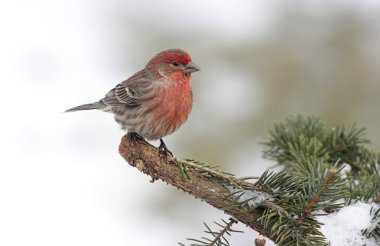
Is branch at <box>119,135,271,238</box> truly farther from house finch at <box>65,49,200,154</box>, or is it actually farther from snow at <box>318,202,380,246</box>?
house finch at <box>65,49,200,154</box>

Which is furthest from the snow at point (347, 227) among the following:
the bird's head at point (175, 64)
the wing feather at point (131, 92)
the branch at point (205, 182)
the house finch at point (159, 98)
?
the wing feather at point (131, 92)

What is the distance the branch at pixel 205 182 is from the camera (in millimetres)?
2100

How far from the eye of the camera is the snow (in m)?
2.12

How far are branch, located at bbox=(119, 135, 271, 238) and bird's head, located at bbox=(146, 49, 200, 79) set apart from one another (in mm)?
1214

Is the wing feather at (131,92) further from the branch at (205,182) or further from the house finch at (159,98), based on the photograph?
the branch at (205,182)

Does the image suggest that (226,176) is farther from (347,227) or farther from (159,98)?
(159,98)

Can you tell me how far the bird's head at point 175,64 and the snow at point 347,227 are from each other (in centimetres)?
169

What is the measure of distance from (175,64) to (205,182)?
1.58m

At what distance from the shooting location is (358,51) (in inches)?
198

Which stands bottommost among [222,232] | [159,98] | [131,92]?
[222,232]

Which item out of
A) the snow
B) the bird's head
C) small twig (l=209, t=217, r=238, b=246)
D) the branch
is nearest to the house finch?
the bird's head

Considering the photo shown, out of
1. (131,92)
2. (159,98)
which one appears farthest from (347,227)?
(131,92)

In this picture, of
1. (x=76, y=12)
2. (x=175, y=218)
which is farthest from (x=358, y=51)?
(x=76, y=12)

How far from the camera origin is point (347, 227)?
214 cm
